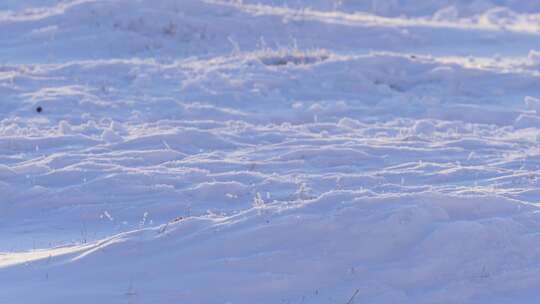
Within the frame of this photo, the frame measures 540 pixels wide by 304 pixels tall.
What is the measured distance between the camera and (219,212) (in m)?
6.84

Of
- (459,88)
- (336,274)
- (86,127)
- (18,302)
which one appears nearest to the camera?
(18,302)

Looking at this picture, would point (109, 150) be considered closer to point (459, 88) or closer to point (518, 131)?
point (518, 131)

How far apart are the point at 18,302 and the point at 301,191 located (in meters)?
2.50

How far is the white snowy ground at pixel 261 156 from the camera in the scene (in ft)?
17.4

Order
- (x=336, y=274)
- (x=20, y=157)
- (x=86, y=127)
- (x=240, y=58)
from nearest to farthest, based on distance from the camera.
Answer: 1. (x=336, y=274)
2. (x=20, y=157)
3. (x=86, y=127)
4. (x=240, y=58)

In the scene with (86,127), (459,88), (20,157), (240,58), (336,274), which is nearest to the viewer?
(336,274)

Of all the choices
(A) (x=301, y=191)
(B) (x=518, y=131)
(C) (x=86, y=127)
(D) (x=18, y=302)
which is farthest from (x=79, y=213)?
(B) (x=518, y=131)

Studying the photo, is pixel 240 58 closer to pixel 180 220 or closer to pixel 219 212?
pixel 219 212

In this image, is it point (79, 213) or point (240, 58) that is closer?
point (79, 213)

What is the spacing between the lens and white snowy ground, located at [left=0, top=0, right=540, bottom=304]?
17.4ft

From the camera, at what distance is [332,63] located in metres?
12.2

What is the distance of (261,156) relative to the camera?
8.45m

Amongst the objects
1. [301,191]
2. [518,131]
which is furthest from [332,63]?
[301,191]

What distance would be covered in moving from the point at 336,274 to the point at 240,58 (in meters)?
7.54
